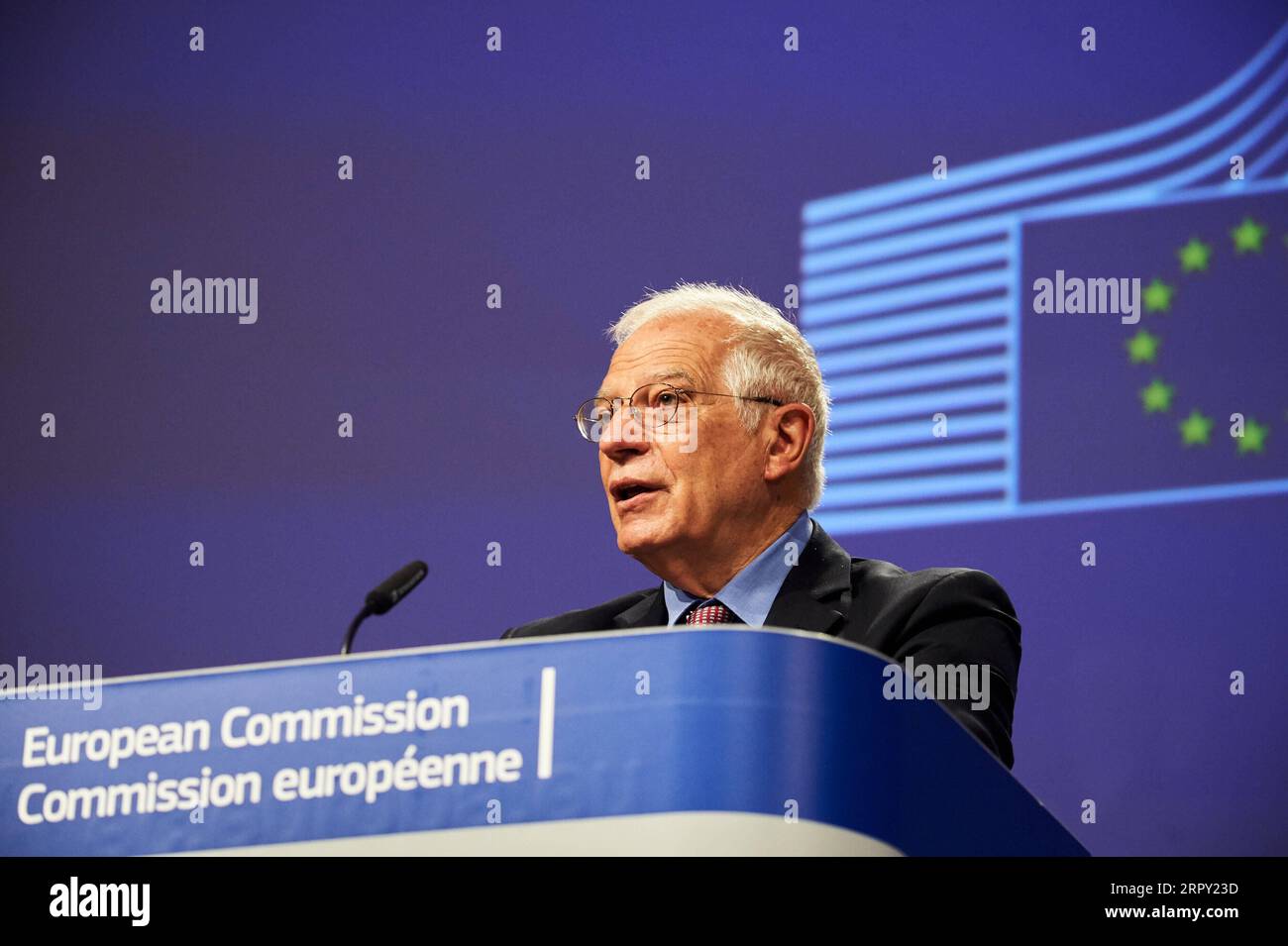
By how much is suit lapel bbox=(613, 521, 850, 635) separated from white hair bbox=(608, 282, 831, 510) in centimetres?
19

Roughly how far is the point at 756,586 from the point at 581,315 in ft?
4.82

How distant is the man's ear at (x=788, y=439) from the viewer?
2.61m

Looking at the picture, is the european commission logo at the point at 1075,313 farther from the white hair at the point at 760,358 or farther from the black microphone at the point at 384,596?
the black microphone at the point at 384,596

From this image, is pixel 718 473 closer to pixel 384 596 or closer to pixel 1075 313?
pixel 384 596

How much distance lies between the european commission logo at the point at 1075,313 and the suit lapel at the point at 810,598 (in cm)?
117

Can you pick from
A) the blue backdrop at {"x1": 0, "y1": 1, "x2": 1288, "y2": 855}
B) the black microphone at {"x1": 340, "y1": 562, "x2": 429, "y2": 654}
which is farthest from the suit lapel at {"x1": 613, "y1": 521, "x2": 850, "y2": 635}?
the blue backdrop at {"x1": 0, "y1": 1, "x2": 1288, "y2": 855}

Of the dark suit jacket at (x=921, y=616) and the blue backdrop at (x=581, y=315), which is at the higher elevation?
the blue backdrop at (x=581, y=315)

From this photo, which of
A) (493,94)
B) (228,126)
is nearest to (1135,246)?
(493,94)

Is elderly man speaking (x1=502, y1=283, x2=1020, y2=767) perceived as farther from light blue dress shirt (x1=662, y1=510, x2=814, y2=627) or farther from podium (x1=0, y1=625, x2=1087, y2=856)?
podium (x1=0, y1=625, x2=1087, y2=856)

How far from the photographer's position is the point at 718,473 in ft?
8.27

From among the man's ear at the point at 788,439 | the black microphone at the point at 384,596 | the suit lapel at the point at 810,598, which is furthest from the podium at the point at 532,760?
the man's ear at the point at 788,439

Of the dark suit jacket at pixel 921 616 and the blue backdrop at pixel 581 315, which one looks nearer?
the dark suit jacket at pixel 921 616

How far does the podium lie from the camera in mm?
1294

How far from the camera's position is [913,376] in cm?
371
